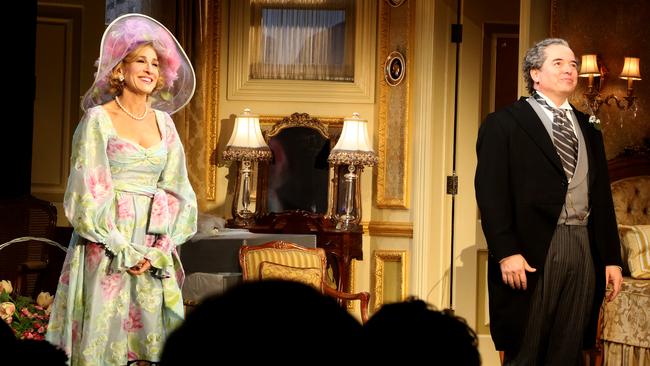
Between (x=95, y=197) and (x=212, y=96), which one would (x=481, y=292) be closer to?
(x=212, y=96)

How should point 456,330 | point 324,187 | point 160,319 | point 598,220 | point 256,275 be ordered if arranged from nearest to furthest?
point 456,330
point 160,319
point 598,220
point 256,275
point 324,187

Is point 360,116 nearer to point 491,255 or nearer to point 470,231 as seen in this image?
point 470,231

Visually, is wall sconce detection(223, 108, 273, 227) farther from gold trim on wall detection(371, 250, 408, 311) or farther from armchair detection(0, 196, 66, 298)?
armchair detection(0, 196, 66, 298)

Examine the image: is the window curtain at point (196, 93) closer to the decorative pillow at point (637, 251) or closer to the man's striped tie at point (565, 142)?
the decorative pillow at point (637, 251)

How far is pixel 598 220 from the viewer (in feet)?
12.5

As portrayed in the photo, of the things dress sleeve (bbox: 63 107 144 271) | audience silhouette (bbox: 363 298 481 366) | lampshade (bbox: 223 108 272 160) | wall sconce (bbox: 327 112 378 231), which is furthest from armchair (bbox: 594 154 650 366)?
audience silhouette (bbox: 363 298 481 366)

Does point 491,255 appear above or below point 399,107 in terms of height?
below

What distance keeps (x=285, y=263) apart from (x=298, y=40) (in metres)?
2.08

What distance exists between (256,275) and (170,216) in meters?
2.32

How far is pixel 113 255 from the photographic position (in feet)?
10.6

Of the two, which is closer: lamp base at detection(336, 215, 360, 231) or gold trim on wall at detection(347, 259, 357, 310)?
lamp base at detection(336, 215, 360, 231)

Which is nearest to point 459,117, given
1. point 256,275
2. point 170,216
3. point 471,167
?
point 471,167

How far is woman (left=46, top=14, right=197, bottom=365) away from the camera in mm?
3213

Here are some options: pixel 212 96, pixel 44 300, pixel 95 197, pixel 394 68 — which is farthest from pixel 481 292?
pixel 95 197
